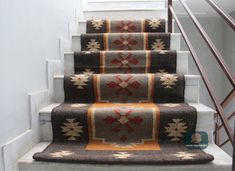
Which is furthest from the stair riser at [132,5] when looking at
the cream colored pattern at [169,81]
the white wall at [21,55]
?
the cream colored pattern at [169,81]

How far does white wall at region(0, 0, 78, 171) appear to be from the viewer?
107 centimetres

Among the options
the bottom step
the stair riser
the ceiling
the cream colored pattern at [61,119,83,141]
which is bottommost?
the bottom step

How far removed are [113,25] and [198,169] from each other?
157 cm

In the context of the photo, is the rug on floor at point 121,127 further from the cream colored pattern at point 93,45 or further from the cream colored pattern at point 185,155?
the cream colored pattern at point 93,45

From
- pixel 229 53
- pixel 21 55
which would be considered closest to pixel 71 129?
pixel 21 55

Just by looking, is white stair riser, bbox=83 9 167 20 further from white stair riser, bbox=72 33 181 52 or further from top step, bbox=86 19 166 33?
white stair riser, bbox=72 33 181 52

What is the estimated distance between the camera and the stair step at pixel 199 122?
136 centimetres

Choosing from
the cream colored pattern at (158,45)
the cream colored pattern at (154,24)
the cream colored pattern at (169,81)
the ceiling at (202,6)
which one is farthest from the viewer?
the ceiling at (202,6)

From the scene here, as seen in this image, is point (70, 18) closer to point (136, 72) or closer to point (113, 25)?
point (113, 25)

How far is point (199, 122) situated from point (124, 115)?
1.33ft

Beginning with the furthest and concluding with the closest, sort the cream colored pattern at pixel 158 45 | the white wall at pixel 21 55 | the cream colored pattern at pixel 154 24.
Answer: the cream colored pattern at pixel 154 24, the cream colored pattern at pixel 158 45, the white wall at pixel 21 55

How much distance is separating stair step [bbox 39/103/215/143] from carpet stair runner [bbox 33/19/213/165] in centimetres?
3

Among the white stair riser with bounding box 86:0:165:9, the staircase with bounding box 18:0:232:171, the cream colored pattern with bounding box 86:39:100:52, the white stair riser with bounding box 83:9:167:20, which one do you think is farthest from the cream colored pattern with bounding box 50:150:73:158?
the white stair riser with bounding box 86:0:165:9

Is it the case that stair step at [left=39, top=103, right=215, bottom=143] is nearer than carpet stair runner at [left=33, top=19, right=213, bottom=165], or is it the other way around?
carpet stair runner at [left=33, top=19, right=213, bottom=165]
